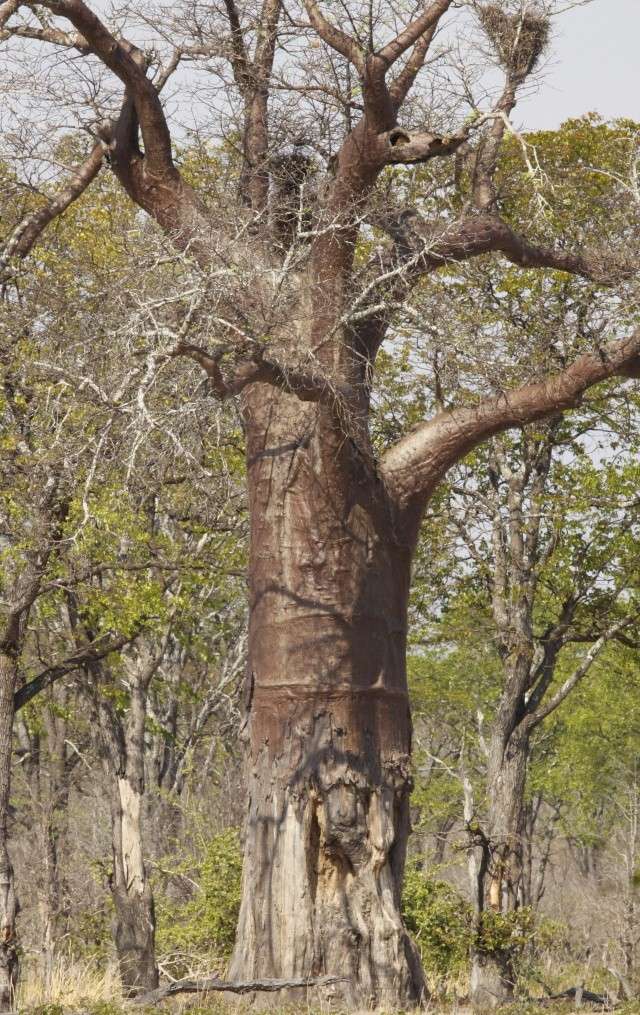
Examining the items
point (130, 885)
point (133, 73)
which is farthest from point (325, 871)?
point (130, 885)

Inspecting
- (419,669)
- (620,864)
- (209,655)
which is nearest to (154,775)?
(209,655)

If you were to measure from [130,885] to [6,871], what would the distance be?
4.61 meters

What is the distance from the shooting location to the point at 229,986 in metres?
7.84

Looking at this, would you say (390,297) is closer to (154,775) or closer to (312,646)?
(312,646)

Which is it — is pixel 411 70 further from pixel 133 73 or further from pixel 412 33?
pixel 133 73

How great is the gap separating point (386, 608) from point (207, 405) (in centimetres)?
193

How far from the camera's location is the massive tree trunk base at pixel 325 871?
839 cm

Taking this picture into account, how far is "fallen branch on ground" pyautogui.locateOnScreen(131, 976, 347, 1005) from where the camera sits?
7.62 m

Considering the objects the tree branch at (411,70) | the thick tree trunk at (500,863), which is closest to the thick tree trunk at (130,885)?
the thick tree trunk at (500,863)

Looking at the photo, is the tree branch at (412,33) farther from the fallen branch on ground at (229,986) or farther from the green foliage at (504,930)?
the green foliage at (504,930)

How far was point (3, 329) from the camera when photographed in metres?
12.4

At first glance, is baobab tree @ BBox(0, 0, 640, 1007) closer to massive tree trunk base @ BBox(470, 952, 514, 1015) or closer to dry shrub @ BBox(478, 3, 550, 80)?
dry shrub @ BBox(478, 3, 550, 80)

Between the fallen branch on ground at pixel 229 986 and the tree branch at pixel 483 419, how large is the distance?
3.38m

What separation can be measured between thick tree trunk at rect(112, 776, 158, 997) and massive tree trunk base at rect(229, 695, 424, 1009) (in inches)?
260
